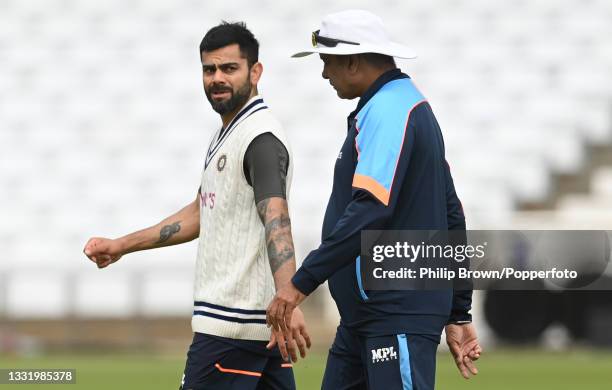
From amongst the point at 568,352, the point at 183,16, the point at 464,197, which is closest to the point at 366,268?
the point at 568,352

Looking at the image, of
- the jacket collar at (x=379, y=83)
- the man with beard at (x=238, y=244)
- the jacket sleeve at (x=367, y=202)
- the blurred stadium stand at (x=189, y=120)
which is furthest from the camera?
the blurred stadium stand at (x=189, y=120)

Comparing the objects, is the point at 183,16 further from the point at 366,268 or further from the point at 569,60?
the point at 366,268

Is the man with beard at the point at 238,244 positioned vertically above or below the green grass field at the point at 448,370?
above

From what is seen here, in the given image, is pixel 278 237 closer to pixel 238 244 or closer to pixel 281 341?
pixel 238 244

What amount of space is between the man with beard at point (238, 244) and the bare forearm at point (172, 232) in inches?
21.5

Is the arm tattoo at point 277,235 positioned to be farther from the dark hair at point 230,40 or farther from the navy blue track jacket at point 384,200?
the dark hair at point 230,40

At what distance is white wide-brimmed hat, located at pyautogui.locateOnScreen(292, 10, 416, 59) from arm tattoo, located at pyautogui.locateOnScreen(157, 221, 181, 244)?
1.38 m

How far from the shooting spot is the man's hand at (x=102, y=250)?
5.56m

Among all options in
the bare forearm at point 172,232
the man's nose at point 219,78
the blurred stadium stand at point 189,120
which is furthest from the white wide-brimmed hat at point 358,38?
the blurred stadium stand at point 189,120

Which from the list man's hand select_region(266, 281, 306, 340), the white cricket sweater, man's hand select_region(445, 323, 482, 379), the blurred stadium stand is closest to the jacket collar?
the white cricket sweater

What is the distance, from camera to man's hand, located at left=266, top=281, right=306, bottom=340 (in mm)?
4414

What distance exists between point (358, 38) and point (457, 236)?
2.77 ft

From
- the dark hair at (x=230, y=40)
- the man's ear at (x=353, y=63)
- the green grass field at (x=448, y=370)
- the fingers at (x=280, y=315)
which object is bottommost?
the green grass field at (x=448, y=370)

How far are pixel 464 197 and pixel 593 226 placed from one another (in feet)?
6.58
